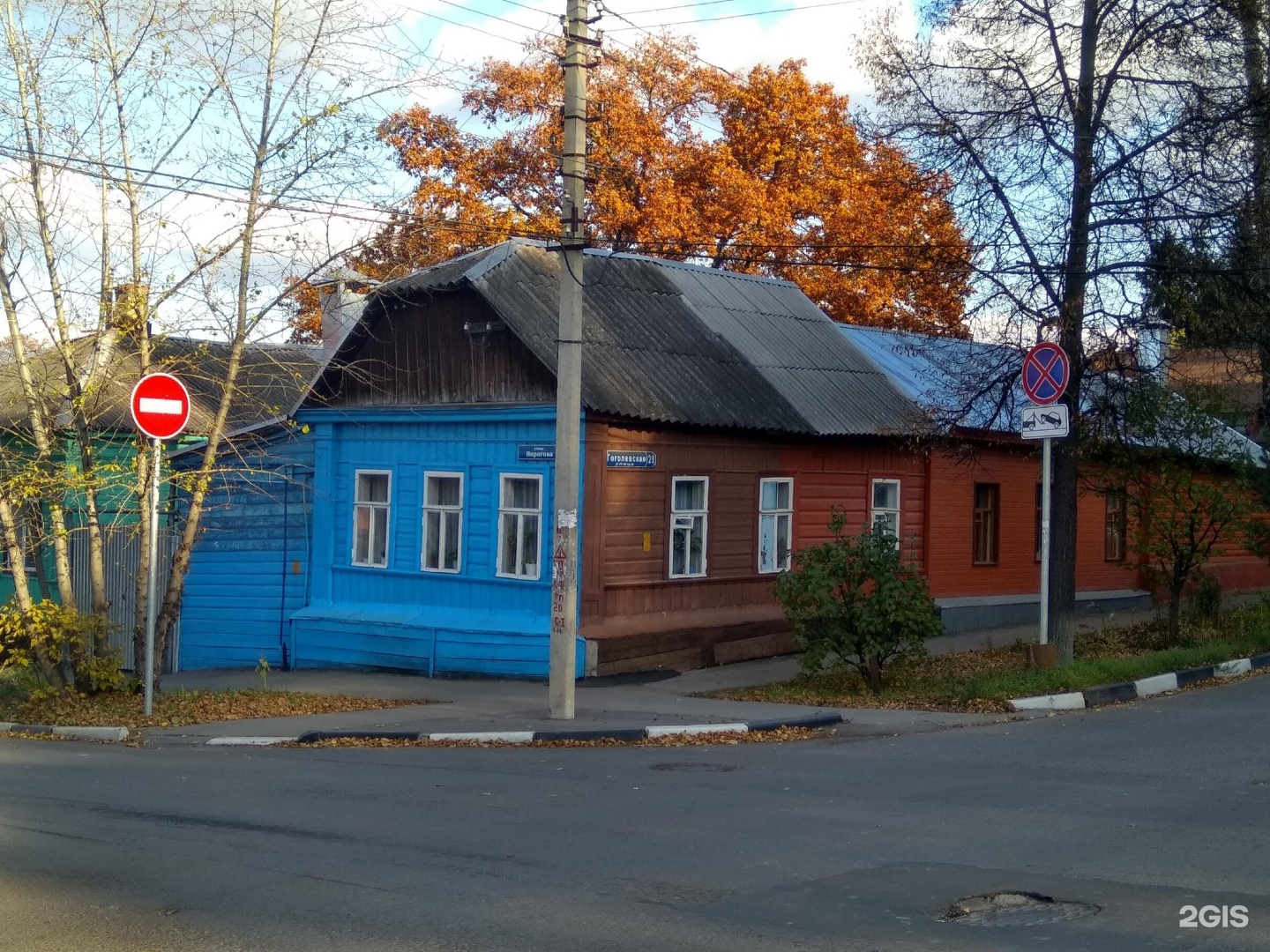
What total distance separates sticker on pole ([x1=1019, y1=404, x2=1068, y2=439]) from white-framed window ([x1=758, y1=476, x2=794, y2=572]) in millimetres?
6322

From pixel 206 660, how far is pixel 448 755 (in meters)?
11.5

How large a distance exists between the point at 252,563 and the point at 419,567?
3.64 metres

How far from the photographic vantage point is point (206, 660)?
71.9 ft

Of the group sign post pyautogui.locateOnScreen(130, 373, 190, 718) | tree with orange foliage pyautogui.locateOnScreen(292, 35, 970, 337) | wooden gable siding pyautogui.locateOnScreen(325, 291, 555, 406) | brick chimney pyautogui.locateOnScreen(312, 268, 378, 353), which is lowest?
sign post pyautogui.locateOnScreen(130, 373, 190, 718)

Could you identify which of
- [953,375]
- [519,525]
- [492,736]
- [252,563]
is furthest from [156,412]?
[953,375]

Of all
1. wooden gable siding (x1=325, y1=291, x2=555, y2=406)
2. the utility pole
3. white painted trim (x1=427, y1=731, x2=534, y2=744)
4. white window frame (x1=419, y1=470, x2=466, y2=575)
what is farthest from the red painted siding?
white painted trim (x1=427, y1=731, x2=534, y2=744)

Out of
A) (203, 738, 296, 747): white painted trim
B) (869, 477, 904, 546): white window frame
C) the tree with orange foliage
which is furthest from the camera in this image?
the tree with orange foliage

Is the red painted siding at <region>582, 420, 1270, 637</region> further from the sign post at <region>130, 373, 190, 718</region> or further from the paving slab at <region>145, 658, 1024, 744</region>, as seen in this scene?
the sign post at <region>130, 373, 190, 718</region>

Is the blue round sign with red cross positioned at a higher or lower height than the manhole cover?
higher

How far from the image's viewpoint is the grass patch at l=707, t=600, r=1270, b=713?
45.6 ft

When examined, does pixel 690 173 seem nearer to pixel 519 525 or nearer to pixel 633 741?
pixel 519 525

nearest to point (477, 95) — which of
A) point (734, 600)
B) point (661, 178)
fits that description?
point (661, 178)

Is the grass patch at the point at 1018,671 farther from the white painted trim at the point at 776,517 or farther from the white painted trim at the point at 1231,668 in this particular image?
the white painted trim at the point at 776,517

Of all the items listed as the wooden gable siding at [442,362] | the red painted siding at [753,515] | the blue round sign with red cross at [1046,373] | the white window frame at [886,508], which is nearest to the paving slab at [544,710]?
the red painted siding at [753,515]
